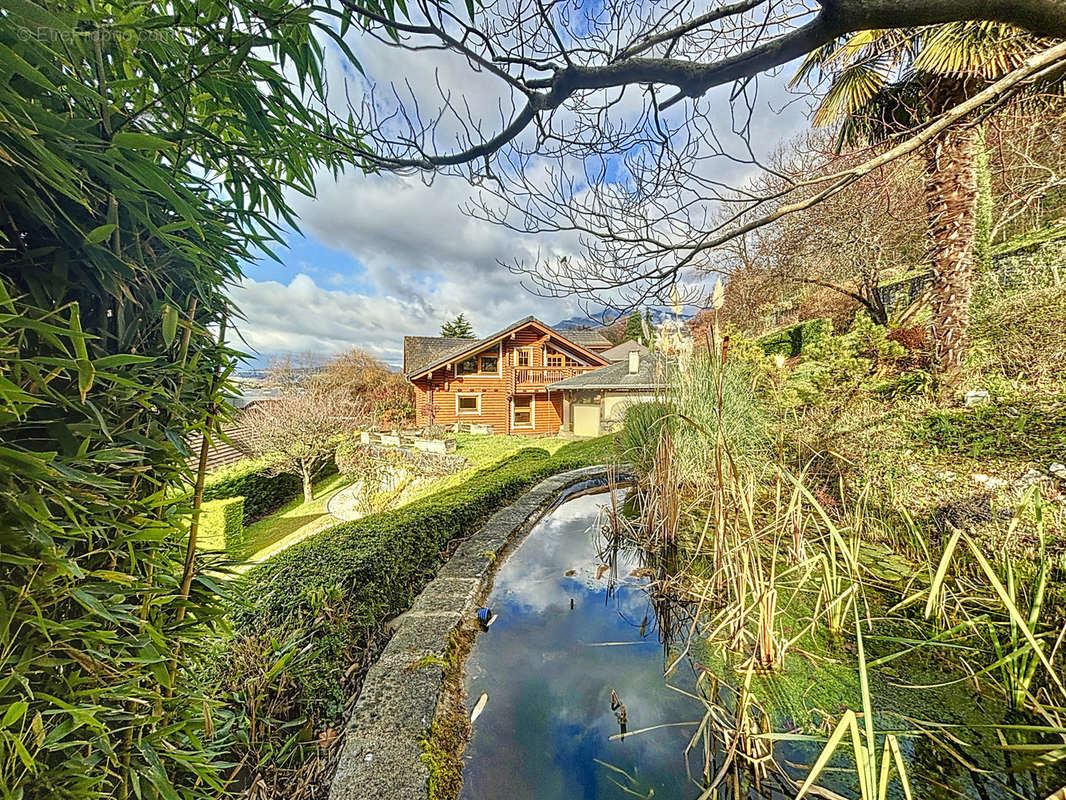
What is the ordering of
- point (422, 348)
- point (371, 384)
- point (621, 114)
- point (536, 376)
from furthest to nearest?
point (422, 348) < point (371, 384) < point (536, 376) < point (621, 114)

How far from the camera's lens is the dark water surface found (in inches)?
51.3

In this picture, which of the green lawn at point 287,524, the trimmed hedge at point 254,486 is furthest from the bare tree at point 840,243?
the trimmed hedge at point 254,486

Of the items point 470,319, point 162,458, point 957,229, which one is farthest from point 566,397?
point 470,319

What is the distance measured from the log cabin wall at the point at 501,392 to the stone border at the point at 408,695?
15792 mm

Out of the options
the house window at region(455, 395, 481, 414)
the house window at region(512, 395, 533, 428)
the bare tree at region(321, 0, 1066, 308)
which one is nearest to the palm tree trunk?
the bare tree at region(321, 0, 1066, 308)

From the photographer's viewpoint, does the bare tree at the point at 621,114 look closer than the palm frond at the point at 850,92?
Yes

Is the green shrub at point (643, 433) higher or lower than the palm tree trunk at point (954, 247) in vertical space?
lower

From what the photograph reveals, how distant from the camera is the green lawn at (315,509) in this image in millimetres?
8141

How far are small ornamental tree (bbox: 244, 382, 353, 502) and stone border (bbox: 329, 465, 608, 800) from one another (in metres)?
10.5

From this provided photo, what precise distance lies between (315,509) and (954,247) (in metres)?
13.8

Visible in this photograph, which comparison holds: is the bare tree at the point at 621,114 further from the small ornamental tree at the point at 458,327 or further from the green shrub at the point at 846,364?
the small ornamental tree at the point at 458,327

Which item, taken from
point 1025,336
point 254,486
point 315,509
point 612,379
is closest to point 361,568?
point 1025,336

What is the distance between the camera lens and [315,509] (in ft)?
36.4

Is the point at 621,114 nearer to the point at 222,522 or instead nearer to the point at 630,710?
the point at 630,710
